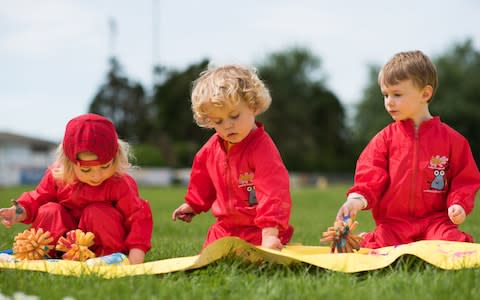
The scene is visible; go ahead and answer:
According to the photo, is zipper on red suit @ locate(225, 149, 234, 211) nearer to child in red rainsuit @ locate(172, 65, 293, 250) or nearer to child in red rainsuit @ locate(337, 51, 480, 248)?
child in red rainsuit @ locate(172, 65, 293, 250)

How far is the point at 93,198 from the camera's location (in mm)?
3932

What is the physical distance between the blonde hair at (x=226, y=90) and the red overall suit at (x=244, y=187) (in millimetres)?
242

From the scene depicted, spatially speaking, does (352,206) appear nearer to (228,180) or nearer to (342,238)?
(342,238)

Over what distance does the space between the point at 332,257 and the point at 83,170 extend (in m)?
1.57

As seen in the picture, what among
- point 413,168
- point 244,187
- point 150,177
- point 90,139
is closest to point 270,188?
point 244,187

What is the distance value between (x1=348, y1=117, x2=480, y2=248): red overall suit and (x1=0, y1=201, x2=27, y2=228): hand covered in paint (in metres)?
2.09

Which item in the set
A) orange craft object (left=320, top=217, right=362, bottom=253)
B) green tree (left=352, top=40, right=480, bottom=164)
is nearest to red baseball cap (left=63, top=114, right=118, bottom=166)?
orange craft object (left=320, top=217, right=362, bottom=253)

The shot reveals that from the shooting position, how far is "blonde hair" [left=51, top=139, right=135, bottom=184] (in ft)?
12.9

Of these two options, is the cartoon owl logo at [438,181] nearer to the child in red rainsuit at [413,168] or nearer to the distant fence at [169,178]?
the child in red rainsuit at [413,168]

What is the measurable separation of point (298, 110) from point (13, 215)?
48.7 metres

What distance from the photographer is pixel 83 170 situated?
12.7ft

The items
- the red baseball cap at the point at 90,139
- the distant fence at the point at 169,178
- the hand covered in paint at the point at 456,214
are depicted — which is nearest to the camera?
the red baseball cap at the point at 90,139

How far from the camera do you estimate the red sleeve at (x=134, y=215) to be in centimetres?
380

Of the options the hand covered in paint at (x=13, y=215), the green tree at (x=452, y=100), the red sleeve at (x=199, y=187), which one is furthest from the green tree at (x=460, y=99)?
the hand covered in paint at (x=13, y=215)
